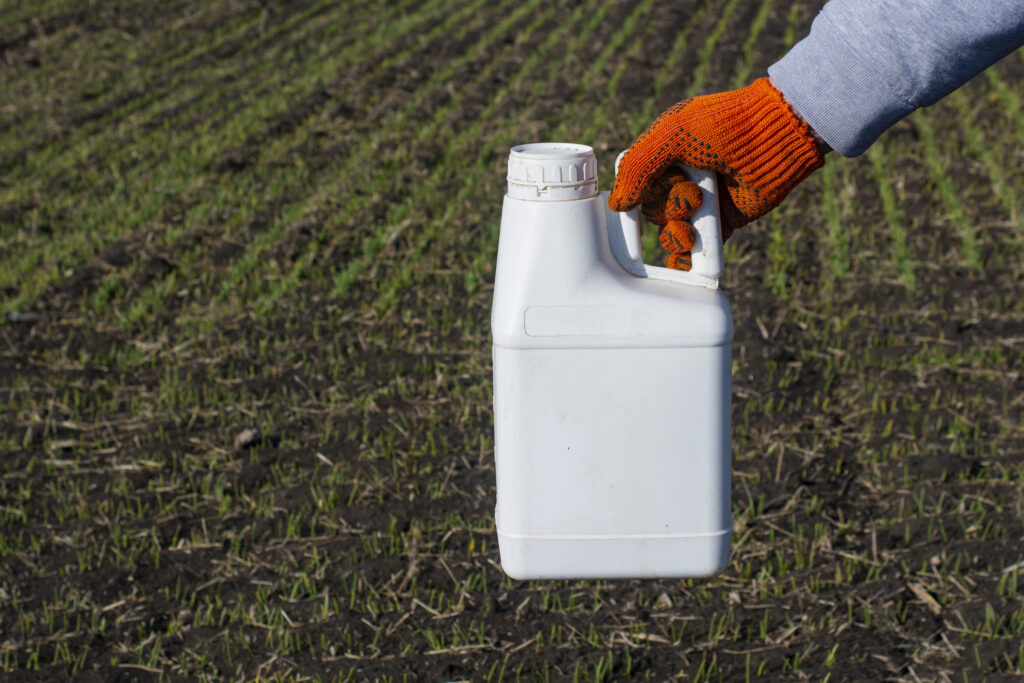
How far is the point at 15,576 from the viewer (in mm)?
2965

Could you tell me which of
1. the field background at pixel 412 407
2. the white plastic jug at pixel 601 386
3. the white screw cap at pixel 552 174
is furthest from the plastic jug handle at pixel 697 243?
the field background at pixel 412 407

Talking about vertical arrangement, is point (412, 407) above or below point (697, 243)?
below

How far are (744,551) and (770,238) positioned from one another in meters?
2.64

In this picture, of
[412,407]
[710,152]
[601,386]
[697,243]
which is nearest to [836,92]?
[710,152]

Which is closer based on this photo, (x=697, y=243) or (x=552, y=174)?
(x=552, y=174)

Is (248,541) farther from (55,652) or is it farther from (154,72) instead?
(154,72)

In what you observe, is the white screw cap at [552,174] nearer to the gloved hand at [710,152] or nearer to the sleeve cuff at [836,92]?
the gloved hand at [710,152]

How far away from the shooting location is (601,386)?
1.77 m

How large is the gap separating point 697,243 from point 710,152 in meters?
0.15

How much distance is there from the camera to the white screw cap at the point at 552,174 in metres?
1.72

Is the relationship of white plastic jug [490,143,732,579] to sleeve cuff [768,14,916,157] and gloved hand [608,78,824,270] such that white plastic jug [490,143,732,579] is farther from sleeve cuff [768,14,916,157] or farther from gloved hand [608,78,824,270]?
sleeve cuff [768,14,916,157]

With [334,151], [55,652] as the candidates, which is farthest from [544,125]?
[55,652]

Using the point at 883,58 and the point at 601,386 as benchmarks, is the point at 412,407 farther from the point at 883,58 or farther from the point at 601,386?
the point at 883,58

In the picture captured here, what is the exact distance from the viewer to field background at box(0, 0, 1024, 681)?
2684 millimetres
